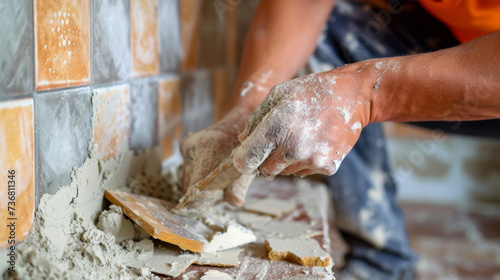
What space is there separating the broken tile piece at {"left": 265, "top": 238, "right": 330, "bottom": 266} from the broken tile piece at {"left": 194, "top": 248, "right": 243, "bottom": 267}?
84mm

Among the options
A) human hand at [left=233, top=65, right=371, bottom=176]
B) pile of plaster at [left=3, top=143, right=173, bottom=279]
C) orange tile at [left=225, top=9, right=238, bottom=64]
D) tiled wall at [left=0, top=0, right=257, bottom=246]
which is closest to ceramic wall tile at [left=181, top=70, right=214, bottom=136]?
tiled wall at [left=0, top=0, right=257, bottom=246]

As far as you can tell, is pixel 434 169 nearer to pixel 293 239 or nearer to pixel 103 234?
pixel 293 239

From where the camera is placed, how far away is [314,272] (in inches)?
40.0

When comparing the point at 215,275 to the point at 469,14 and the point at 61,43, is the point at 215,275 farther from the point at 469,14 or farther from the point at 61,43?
the point at 469,14

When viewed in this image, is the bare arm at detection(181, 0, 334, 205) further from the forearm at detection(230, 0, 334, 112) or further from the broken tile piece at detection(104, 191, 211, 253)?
the broken tile piece at detection(104, 191, 211, 253)

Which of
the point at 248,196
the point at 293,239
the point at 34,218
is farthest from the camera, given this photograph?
the point at 248,196

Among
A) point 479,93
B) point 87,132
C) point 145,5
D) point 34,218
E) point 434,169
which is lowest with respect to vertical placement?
point 434,169

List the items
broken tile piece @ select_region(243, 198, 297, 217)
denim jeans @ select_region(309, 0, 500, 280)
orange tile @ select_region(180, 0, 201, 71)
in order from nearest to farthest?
broken tile piece @ select_region(243, 198, 297, 217) < orange tile @ select_region(180, 0, 201, 71) < denim jeans @ select_region(309, 0, 500, 280)

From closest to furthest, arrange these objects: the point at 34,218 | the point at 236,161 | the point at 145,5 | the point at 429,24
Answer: the point at 34,218, the point at 236,161, the point at 145,5, the point at 429,24

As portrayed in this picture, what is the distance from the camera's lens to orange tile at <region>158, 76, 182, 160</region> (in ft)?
5.07

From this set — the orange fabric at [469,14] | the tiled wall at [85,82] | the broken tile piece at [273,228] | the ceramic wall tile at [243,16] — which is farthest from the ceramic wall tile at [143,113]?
the ceramic wall tile at [243,16]

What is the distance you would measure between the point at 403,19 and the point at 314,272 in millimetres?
1315

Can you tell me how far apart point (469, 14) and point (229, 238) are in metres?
1.06

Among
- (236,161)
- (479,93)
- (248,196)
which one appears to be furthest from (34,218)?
(479,93)
